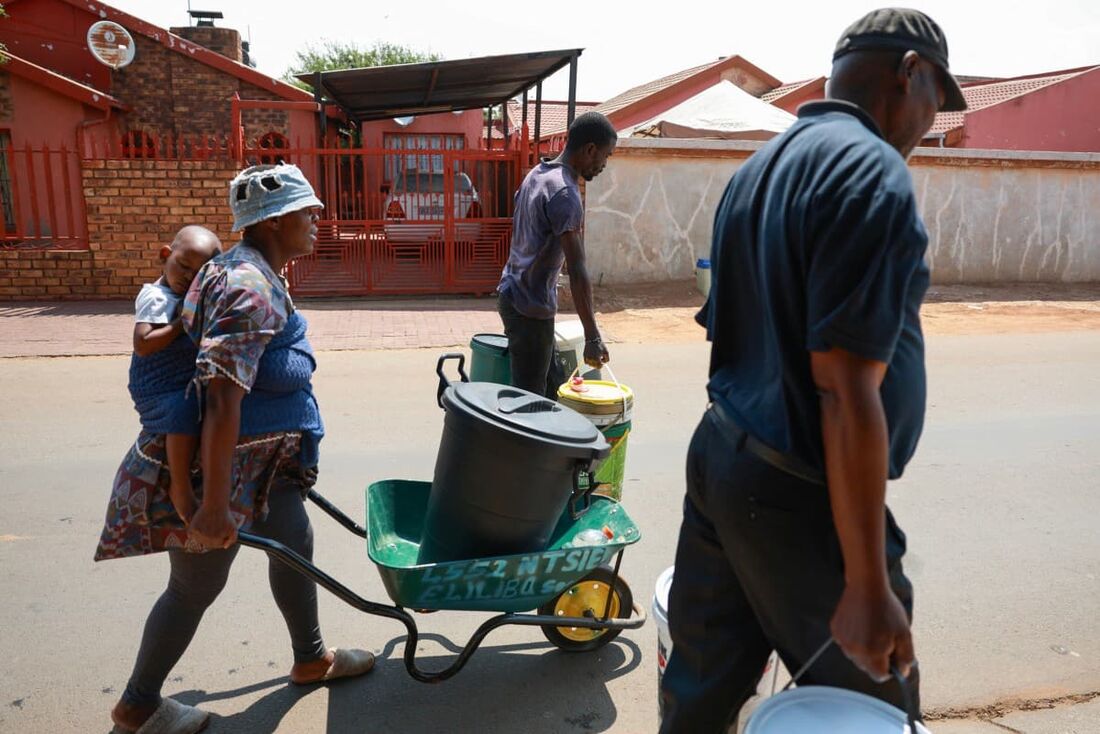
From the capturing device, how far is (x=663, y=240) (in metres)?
13.2

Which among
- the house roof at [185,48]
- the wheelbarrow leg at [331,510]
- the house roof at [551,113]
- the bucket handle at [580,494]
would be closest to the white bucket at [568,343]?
the bucket handle at [580,494]

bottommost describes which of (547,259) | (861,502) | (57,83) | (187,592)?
(187,592)

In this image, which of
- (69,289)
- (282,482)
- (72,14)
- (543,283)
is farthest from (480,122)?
(282,482)

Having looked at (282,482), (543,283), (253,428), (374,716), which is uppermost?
(543,283)

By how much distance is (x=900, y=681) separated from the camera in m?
1.56

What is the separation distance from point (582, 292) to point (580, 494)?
4.50 feet

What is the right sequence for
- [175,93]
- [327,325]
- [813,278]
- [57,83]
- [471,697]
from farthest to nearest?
[175,93] < [57,83] < [327,325] < [471,697] < [813,278]

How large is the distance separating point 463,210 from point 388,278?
4.98ft

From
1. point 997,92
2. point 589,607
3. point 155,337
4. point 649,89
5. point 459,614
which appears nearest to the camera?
point 155,337

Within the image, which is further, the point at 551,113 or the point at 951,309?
the point at 551,113

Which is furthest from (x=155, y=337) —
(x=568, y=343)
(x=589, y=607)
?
(x=568, y=343)

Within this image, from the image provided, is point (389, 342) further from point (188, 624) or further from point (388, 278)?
point (188, 624)

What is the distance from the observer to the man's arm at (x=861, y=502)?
4.78ft

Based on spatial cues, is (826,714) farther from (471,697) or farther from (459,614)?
(459,614)
